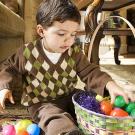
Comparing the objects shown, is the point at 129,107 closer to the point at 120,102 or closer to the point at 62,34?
the point at 120,102

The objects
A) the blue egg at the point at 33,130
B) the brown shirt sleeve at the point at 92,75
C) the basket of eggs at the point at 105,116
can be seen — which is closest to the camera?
the basket of eggs at the point at 105,116

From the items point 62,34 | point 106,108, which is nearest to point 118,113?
point 106,108

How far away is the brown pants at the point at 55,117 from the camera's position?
2.69 feet

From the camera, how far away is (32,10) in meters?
1.88

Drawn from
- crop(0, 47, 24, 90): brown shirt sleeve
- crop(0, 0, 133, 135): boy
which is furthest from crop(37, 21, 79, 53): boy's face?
crop(0, 47, 24, 90): brown shirt sleeve

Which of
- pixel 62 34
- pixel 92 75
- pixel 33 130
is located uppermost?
pixel 62 34

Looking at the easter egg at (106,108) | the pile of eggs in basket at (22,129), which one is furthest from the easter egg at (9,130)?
the easter egg at (106,108)

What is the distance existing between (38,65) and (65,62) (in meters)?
0.09

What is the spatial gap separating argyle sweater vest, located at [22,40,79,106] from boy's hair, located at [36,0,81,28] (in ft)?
0.34

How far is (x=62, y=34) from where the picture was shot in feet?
3.05

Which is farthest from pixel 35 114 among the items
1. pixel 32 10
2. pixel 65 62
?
pixel 32 10

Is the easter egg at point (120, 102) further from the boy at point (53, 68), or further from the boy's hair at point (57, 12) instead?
the boy's hair at point (57, 12)

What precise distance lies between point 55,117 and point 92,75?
0.21m

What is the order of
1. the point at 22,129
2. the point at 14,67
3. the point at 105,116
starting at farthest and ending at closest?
1. the point at 14,67
2. the point at 22,129
3. the point at 105,116
